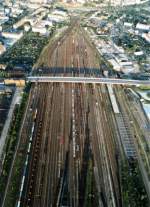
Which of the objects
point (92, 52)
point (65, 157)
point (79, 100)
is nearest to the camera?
point (65, 157)

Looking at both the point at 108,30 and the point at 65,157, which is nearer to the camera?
the point at 65,157

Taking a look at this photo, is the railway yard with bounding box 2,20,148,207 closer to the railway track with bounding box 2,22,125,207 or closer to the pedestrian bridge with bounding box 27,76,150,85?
the railway track with bounding box 2,22,125,207

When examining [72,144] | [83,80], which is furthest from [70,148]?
[83,80]

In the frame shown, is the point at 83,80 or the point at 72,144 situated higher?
the point at 83,80

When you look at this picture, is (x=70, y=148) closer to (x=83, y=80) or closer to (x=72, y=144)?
(x=72, y=144)

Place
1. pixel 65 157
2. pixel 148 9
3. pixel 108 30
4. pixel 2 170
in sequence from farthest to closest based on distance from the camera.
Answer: pixel 148 9 < pixel 108 30 < pixel 65 157 < pixel 2 170

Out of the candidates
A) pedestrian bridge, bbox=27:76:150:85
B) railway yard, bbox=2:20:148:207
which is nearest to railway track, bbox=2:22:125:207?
railway yard, bbox=2:20:148:207

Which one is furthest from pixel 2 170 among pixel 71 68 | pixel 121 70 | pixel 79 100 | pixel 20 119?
pixel 121 70

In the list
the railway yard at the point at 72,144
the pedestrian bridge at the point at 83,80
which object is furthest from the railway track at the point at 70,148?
the pedestrian bridge at the point at 83,80

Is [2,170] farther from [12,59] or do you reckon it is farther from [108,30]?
[108,30]
